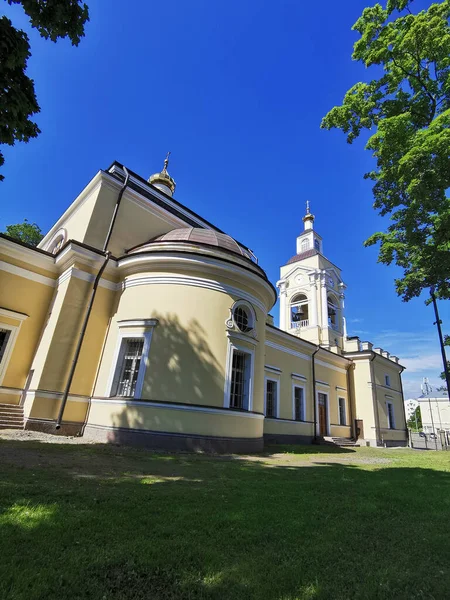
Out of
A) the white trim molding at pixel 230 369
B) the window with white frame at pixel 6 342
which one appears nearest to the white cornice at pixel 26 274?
the window with white frame at pixel 6 342

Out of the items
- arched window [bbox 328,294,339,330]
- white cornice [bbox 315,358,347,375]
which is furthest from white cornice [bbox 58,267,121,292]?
arched window [bbox 328,294,339,330]

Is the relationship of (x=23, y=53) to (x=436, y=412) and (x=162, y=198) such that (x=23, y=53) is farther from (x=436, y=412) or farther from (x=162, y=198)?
(x=436, y=412)

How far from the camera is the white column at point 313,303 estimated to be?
27.5 meters

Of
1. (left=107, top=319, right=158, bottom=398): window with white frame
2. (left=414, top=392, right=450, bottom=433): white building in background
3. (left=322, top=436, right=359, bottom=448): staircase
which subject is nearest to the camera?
(left=107, top=319, right=158, bottom=398): window with white frame

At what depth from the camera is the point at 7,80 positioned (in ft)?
14.5

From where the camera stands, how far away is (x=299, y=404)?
67.1ft

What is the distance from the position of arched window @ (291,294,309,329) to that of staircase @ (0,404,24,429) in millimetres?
22190

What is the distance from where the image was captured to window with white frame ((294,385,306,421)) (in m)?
20.1

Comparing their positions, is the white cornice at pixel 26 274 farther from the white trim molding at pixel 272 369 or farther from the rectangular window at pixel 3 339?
the white trim molding at pixel 272 369

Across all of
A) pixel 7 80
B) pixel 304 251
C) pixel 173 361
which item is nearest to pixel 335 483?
pixel 173 361

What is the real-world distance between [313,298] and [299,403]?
10.4m

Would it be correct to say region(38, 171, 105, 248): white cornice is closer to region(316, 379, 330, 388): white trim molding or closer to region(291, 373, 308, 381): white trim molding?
region(291, 373, 308, 381): white trim molding

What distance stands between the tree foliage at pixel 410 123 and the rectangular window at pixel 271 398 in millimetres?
9480

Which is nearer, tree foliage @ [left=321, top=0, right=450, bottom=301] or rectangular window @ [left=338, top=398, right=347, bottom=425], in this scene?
tree foliage @ [left=321, top=0, right=450, bottom=301]
